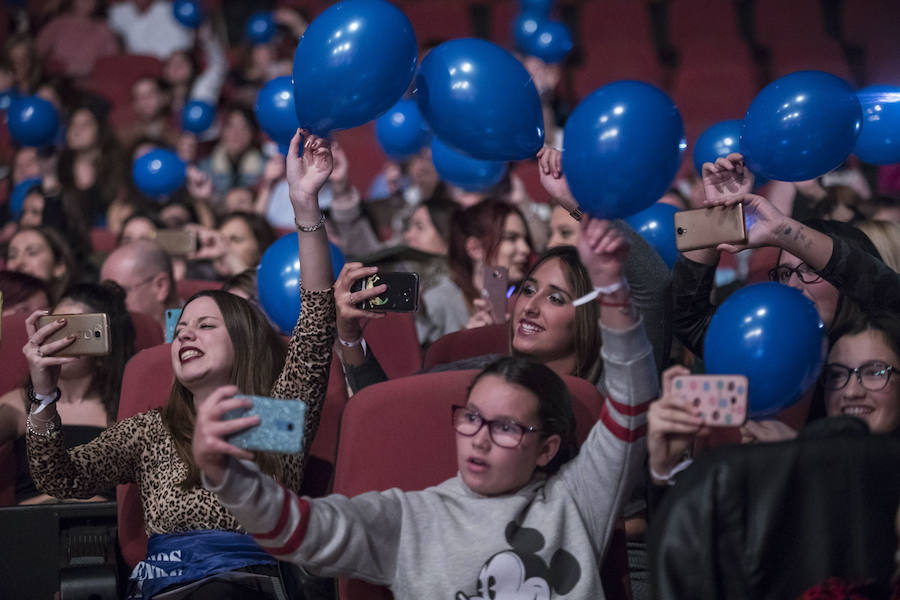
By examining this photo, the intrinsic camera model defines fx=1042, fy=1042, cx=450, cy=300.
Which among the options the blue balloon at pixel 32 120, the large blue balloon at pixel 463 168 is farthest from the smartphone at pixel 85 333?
the blue balloon at pixel 32 120

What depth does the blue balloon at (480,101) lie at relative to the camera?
2121 millimetres

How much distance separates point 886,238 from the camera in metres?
2.57

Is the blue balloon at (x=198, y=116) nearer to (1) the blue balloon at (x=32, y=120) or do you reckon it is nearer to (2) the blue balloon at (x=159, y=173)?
Answer: (1) the blue balloon at (x=32, y=120)

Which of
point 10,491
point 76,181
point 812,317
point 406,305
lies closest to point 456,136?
point 406,305

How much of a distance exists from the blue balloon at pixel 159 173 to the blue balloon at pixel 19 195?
27.6 inches

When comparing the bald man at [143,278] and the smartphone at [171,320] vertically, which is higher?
the bald man at [143,278]

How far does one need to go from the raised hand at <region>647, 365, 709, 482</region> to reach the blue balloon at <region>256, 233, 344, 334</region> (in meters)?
1.16

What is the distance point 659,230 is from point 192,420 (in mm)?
1297

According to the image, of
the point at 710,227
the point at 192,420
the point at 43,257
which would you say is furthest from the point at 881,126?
the point at 43,257

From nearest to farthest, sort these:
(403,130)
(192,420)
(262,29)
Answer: (192,420) → (403,130) → (262,29)

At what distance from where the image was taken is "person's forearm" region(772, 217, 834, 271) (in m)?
1.98

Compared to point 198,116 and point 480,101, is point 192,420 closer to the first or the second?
point 480,101

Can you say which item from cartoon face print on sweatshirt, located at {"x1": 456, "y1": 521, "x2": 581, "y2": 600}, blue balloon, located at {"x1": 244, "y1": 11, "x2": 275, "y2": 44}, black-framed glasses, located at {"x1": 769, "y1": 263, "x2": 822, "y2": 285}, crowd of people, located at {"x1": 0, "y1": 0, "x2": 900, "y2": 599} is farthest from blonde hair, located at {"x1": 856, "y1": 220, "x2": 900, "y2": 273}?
blue balloon, located at {"x1": 244, "y1": 11, "x2": 275, "y2": 44}

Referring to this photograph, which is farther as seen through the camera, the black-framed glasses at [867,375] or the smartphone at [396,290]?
the smartphone at [396,290]
